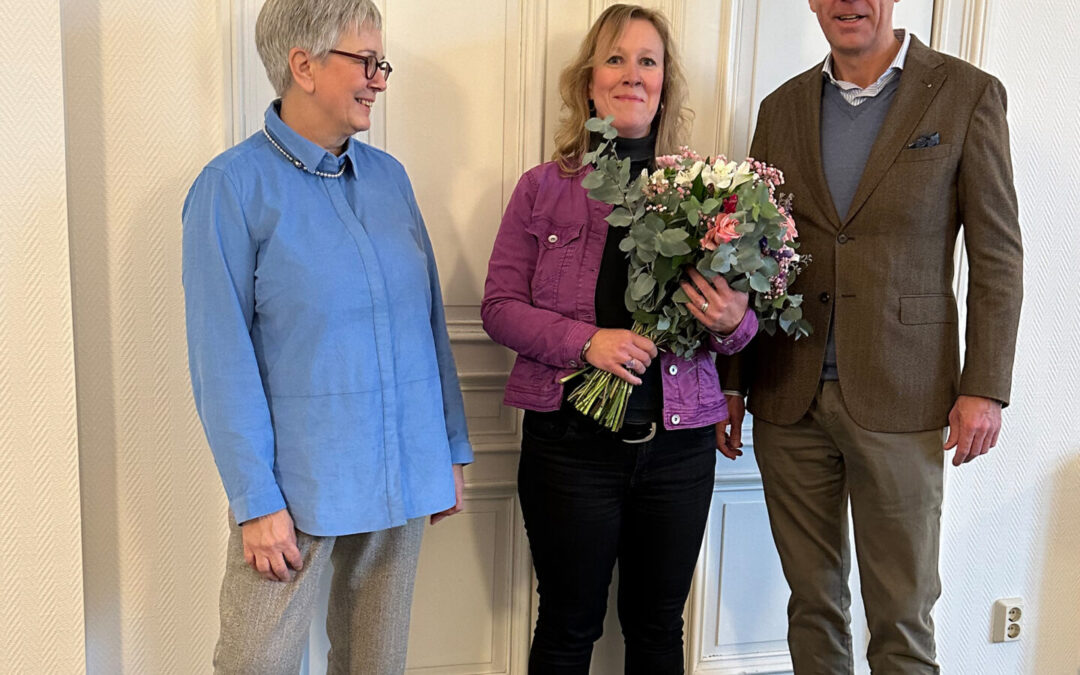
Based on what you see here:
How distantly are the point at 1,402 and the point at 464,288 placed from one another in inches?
41.8

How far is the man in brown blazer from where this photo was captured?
1714 mm

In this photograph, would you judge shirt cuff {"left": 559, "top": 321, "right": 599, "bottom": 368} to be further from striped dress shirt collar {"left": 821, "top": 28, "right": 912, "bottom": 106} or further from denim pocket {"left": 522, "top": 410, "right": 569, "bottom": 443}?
striped dress shirt collar {"left": 821, "top": 28, "right": 912, "bottom": 106}

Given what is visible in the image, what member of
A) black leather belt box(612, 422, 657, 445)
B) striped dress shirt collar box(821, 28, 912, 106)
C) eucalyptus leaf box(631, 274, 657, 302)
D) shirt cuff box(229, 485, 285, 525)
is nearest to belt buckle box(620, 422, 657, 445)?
black leather belt box(612, 422, 657, 445)

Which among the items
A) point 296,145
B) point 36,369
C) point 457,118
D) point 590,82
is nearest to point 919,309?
point 590,82

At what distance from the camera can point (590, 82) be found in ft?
6.38

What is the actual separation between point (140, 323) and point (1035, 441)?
2476mm

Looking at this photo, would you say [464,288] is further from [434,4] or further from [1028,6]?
[1028,6]

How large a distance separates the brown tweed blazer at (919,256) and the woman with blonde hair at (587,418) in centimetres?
24

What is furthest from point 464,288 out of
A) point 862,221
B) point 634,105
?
point 862,221

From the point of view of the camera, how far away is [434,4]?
2.05 metres

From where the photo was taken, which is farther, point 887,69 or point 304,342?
point 887,69

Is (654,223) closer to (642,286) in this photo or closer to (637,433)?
(642,286)

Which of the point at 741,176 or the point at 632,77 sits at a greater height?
A: the point at 632,77

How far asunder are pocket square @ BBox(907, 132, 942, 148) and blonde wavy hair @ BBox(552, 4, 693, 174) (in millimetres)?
509
